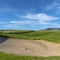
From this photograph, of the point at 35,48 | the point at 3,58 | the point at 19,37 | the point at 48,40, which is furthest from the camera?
the point at 19,37

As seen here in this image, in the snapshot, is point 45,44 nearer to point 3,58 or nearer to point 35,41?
point 35,41

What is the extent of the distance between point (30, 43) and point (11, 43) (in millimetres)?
839

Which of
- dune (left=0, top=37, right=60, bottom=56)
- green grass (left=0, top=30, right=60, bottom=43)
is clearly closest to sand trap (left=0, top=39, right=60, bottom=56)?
dune (left=0, top=37, right=60, bottom=56)

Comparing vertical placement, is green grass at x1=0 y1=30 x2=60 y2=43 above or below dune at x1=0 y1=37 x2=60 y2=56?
above

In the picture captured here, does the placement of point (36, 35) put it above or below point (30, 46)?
above

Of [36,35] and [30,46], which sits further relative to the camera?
[36,35]

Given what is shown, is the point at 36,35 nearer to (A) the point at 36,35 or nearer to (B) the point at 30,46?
(A) the point at 36,35

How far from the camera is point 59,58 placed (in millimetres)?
5332

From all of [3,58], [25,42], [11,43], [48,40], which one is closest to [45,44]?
[48,40]

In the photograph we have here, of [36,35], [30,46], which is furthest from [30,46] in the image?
[36,35]

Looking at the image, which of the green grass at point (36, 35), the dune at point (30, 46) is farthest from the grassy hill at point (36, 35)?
the dune at point (30, 46)

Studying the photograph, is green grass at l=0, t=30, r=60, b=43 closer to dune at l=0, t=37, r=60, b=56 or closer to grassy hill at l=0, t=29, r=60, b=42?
grassy hill at l=0, t=29, r=60, b=42

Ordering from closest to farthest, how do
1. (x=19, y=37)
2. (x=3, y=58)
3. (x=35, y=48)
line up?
1. (x=3, y=58)
2. (x=35, y=48)
3. (x=19, y=37)

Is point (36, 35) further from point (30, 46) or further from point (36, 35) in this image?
point (30, 46)
